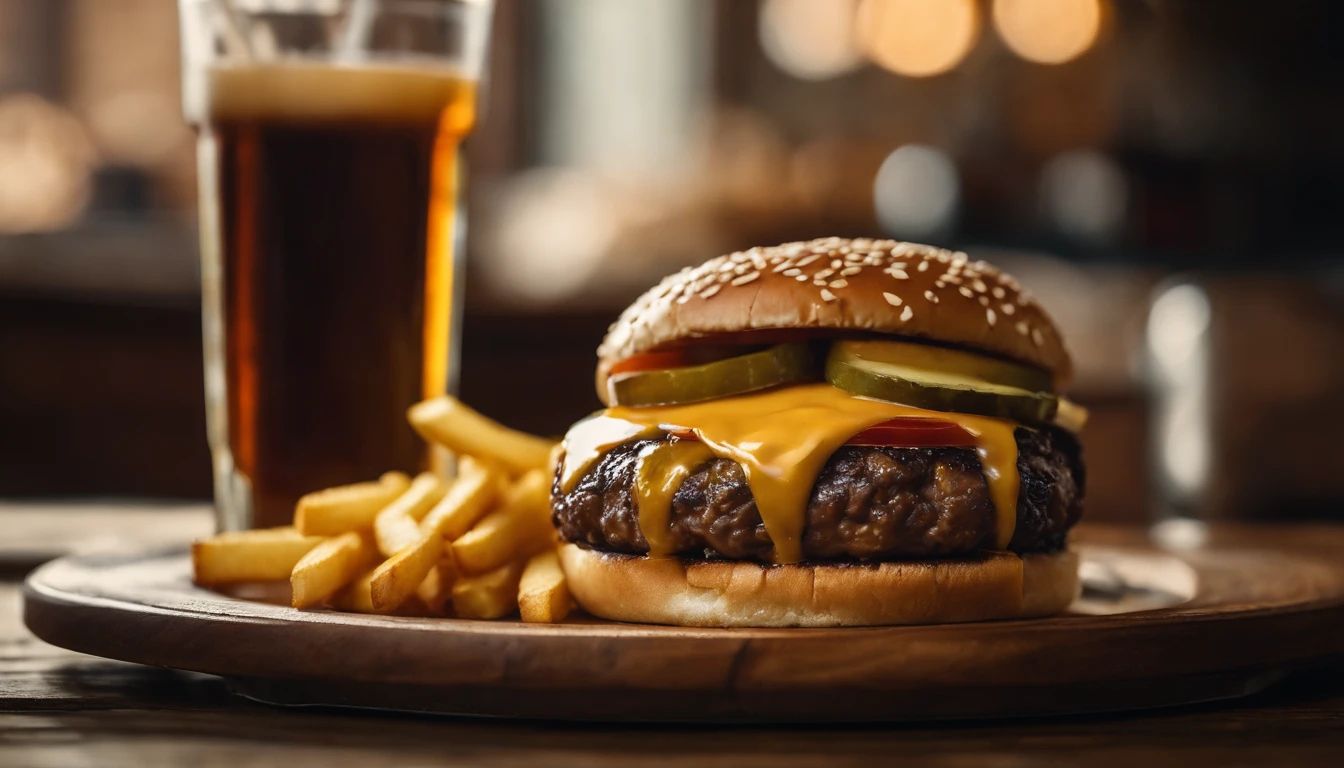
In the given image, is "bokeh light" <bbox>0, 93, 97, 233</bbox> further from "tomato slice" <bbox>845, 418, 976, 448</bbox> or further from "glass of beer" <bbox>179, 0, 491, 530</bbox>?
"tomato slice" <bbox>845, 418, 976, 448</bbox>

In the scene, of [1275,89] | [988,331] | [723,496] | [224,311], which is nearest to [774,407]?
[723,496]

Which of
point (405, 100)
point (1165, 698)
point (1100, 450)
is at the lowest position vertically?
point (1100, 450)

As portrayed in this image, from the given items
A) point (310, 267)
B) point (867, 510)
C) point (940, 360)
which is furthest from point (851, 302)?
point (310, 267)

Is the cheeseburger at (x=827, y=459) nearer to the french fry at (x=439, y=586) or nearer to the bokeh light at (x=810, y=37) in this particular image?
the french fry at (x=439, y=586)

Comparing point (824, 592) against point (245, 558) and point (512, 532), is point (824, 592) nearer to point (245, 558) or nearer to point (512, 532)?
point (512, 532)

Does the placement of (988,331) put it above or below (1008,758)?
above

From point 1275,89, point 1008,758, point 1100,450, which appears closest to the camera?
point 1008,758

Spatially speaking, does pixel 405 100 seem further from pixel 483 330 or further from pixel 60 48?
pixel 60 48
